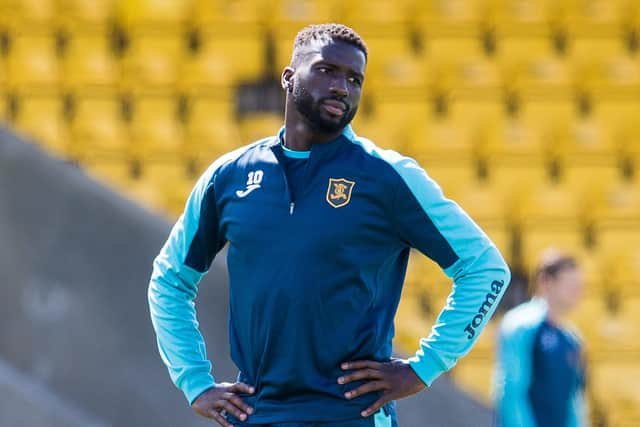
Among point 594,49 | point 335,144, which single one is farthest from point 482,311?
point 594,49

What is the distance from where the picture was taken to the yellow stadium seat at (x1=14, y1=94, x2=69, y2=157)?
26.0 ft

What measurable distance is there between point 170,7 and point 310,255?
6546 millimetres

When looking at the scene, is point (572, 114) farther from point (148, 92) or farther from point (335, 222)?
point (335, 222)

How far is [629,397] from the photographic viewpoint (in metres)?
7.26

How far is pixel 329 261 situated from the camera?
264 centimetres

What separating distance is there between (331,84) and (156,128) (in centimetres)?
560

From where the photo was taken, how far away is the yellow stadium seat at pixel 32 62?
325 inches

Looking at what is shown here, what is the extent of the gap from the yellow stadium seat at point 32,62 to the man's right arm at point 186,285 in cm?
558

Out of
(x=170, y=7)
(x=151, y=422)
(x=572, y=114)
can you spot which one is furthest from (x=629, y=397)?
(x=170, y=7)

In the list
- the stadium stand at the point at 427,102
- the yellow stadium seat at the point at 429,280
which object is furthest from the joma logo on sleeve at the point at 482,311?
the yellow stadium seat at the point at 429,280

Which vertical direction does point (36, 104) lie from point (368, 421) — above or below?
above

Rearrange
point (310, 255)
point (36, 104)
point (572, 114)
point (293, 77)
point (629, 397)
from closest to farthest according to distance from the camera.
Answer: point (310, 255), point (293, 77), point (629, 397), point (36, 104), point (572, 114)

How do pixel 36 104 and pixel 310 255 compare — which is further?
pixel 36 104

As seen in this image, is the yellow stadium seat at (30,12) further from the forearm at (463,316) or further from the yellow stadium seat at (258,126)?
the forearm at (463,316)
